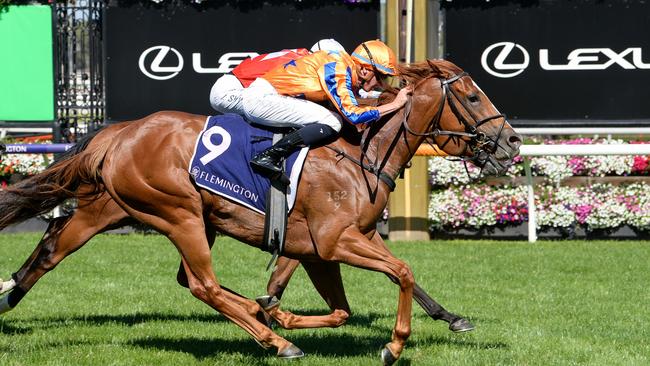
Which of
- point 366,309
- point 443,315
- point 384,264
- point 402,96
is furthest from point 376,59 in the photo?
point 366,309

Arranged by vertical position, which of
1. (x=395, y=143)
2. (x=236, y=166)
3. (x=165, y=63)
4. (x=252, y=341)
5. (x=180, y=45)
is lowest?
(x=252, y=341)

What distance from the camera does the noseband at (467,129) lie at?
5.63 meters

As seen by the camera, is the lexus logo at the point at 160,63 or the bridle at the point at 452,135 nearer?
the bridle at the point at 452,135

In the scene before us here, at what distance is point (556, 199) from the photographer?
1086 cm

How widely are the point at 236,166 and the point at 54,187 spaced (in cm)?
120

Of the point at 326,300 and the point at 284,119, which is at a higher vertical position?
the point at 284,119

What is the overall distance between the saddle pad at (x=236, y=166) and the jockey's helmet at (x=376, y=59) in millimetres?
561

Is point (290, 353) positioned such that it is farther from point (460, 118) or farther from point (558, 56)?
point (558, 56)

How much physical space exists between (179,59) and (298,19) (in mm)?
1296

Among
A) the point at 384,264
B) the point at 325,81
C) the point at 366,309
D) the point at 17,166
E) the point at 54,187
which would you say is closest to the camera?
the point at 384,264

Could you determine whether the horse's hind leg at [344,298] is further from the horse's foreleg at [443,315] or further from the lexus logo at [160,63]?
the lexus logo at [160,63]

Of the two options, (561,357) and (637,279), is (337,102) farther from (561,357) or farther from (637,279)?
(637,279)

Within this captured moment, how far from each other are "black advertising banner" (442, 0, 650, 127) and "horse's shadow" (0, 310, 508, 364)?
4.52 meters

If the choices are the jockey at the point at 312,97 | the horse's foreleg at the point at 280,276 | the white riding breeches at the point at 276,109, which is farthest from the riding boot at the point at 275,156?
the horse's foreleg at the point at 280,276
